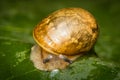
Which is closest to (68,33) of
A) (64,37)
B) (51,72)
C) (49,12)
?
(64,37)

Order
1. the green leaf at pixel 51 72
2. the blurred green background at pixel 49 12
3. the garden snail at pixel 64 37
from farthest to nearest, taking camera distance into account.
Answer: the blurred green background at pixel 49 12 < the garden snail at pixel 64 37 < the green leaf at pixel 51 72

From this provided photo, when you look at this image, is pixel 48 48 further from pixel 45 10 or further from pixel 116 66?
pixel 45 10

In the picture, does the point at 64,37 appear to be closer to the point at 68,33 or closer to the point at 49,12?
the point at 68,33

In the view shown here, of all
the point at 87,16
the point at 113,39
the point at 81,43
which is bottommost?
the point at 113,39

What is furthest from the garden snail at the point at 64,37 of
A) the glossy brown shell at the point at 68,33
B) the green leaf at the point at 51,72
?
the green leaf at the point at 51,72

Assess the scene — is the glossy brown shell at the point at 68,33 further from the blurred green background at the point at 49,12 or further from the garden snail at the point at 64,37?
the blurred green background at the point at 49,12

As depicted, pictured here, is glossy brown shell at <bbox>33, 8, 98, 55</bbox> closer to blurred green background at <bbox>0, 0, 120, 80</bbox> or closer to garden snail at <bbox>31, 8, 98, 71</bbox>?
garden snail at <bbox>31, 8, 98, 71</bbox>

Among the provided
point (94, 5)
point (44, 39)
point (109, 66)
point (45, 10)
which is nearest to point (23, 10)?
point (45, 10)
